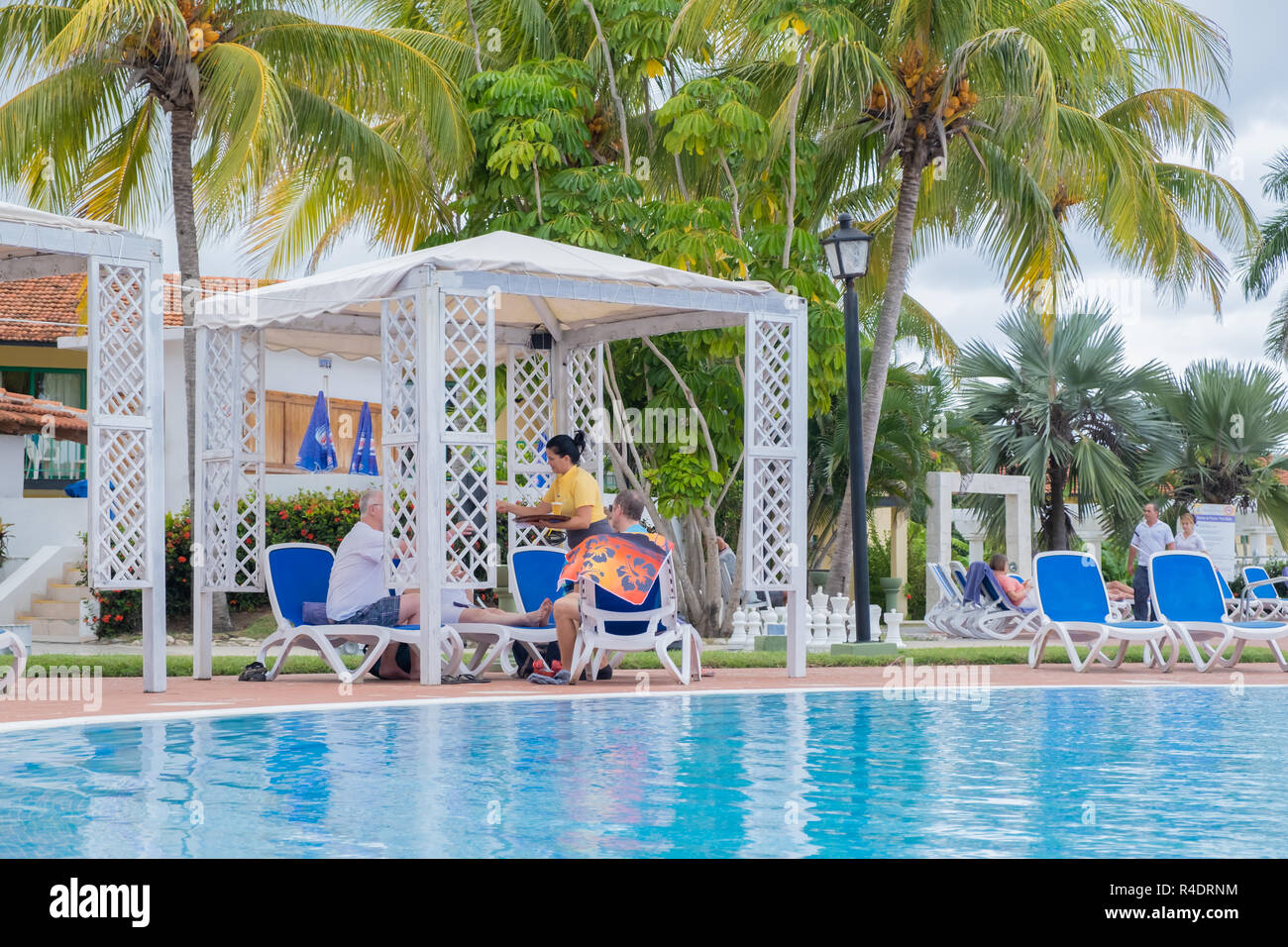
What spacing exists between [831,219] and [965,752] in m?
17.5

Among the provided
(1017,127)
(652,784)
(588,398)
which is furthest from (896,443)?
(652,784)

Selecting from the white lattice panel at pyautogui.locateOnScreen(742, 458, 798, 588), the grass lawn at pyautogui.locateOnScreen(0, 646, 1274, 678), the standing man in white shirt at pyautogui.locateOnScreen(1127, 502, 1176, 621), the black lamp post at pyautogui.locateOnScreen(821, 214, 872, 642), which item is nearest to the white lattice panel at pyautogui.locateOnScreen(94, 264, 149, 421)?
the grass lawn at pyautogui.locateOnScreen(0, 646, 1274, 678)

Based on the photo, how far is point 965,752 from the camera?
707cm

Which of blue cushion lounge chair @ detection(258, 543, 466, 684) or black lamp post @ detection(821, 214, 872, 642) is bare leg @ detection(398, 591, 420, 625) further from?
black lamp post @ detection(821, 214, 872, 642)

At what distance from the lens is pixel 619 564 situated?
1044cm

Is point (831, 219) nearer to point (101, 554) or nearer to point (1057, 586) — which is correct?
point (1057, 586)

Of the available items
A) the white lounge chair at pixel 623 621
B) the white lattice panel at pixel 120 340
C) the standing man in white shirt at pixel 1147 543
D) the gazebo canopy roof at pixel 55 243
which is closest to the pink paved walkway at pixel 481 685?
the white lounge chair at pixel 623 621

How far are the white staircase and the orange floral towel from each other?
33.1ft

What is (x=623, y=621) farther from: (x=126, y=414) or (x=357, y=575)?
(x=126, y=414)

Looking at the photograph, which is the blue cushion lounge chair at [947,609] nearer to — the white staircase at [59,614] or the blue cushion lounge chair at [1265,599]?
the blue cushion lounge chair at [1265,599]

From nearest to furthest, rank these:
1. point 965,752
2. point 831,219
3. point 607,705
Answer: point 965,752 < point 607,705 < point 831,219

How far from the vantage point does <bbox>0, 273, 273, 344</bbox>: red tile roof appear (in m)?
25.4

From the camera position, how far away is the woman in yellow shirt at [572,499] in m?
11.3
